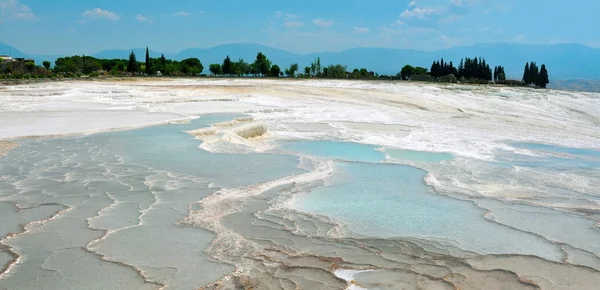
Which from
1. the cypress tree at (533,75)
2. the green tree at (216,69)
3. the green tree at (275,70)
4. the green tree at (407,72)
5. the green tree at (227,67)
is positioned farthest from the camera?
the green tree at (216,69)

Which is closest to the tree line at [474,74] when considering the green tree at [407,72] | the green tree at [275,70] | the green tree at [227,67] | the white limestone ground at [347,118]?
the green tree at [407,72]

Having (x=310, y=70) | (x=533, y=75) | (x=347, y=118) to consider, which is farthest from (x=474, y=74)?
(x=347, y=118)

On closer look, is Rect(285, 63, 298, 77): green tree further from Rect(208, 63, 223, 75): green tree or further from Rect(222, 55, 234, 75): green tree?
Rect(208, 63, 223, 75): green tree

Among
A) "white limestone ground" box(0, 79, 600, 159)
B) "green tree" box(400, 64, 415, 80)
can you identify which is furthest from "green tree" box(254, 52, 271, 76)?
"white limestone ground" box(0, 79, 600, 159)

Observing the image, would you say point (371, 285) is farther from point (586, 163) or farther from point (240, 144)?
point (586, 163)

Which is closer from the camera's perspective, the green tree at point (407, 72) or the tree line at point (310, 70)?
the tree line at point (310, 70)

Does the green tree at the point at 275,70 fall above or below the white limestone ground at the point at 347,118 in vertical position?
above

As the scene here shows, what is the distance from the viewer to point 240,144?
11297 millimetres

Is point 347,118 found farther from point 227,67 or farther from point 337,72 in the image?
point 227,67

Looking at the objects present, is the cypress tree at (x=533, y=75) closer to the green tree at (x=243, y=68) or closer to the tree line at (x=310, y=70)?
the tree line at (x=310, y=70)

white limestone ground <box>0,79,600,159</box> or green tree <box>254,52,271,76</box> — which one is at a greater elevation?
green tree <box>254,52,271,76</box>

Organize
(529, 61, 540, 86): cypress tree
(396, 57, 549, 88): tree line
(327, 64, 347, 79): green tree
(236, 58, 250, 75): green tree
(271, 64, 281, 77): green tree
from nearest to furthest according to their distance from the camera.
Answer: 1. (396, 57, 549, 88): tree line
2. (529, 61, 540, 86): cypress tree
3. (327, 64, 347, 79): green tree
4. (271, 64, 281, 77): green tree
5. (236, 58, 250, 75): green tree

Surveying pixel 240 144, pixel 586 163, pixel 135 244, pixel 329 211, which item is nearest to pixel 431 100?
pixel 586 163

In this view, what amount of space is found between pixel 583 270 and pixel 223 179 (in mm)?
4921
